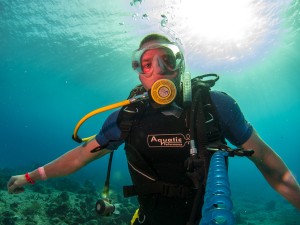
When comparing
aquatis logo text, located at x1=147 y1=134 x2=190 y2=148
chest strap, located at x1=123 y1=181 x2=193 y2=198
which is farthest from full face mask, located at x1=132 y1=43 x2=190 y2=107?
chest strap, located at x1=123 y1=181 x2=193 y2=198

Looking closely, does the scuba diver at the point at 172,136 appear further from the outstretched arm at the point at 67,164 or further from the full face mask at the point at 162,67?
the outstretched arm at the point at 67,164

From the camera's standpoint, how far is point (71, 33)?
24812 mm

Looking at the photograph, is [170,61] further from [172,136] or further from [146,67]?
[172,136]

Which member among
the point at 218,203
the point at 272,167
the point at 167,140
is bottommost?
the point at 218,203

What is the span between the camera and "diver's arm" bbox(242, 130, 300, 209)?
304 centimetres

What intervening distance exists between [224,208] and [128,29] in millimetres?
23087

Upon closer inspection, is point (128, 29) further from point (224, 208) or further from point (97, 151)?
point (224, 208)

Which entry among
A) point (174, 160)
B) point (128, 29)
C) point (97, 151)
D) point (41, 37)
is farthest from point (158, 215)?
point (41, 37)

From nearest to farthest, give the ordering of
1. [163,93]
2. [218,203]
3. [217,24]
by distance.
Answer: [218,203] < [163,93] < [217,24]

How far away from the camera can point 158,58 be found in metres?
3.62

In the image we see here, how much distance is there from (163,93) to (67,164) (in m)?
1.96

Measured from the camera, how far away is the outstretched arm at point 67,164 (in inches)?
155

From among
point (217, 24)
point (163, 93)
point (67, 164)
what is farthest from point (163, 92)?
point (217, 24)

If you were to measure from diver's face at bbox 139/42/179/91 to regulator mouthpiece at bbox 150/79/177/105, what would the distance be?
36 centimetres
